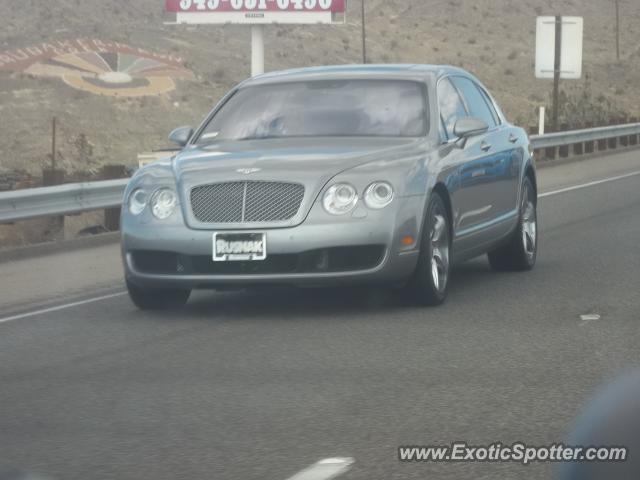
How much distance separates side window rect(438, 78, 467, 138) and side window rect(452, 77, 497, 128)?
156mm

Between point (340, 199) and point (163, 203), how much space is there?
1110mm

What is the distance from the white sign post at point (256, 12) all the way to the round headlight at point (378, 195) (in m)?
29.6

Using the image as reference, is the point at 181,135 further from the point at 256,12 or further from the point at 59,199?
the point at 256,12

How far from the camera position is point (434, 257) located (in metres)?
9.91

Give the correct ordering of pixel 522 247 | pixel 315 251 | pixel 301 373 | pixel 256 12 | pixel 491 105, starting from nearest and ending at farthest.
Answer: pixel 301 373 → pixel 315 251 → pixel 522 247 → pixel 491 105 → pixel 256 12

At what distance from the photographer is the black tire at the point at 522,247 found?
39.0ft

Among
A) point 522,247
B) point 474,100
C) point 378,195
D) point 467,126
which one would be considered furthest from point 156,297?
point 522,247

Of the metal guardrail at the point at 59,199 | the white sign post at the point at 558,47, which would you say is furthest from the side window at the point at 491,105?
the white sign post at the point at 558,47

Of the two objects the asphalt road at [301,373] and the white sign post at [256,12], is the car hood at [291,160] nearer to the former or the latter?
the asphalt road at [301,373]

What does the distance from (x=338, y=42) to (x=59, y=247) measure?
242 ft

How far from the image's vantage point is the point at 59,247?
14695mm

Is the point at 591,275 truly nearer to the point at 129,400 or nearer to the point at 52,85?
the point at 129,400

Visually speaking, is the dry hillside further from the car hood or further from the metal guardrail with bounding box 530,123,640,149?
the car hood

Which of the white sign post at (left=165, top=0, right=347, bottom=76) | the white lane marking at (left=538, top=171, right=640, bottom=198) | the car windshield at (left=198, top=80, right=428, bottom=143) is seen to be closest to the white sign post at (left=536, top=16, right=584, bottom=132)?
the white sign post at (left=165, top=0, right=347, bottom=76)
